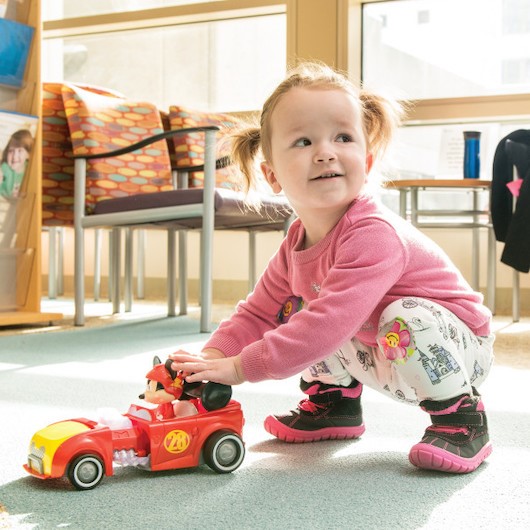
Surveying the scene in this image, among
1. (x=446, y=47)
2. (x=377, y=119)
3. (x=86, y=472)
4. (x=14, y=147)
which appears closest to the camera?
(x=86, y=472)

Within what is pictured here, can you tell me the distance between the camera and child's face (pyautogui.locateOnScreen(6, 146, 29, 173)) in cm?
289

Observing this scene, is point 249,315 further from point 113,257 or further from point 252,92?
point 252,92

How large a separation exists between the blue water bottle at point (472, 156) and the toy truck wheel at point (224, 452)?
2.62m

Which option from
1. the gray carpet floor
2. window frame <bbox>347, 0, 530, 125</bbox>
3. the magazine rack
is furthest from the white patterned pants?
window frame <bbox>347, 0, 530, 125</bbox>

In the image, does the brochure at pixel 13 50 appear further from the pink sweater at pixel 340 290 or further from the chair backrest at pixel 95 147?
the pink sweater at pixel 340 290

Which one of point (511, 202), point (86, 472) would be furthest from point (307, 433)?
point (511, 202)

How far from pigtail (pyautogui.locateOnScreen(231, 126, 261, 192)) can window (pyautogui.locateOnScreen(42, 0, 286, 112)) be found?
9.98ft

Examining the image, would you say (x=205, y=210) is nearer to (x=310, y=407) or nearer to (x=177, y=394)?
(x=310, y=407)

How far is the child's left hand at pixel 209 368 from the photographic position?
3.25ft

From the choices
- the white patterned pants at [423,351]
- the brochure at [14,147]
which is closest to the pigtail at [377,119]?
the white patterned pants at [423,351]

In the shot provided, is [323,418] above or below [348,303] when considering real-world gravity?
below

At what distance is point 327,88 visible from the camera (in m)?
1.12

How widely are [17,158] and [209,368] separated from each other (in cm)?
A: 216

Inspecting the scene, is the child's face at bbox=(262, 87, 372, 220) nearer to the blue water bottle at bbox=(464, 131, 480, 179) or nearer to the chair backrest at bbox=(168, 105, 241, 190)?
the chair backrest at bbox=(168, 105, 241, 190)
